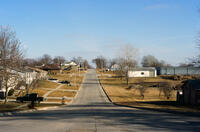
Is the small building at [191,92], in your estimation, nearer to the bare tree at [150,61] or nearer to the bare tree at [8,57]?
the bare tree at [8,57]

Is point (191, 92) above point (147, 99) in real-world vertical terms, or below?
above

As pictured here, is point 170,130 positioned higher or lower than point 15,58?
lower

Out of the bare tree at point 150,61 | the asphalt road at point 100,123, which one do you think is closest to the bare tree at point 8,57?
the asphalt road at point 100,123

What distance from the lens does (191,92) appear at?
28750mm

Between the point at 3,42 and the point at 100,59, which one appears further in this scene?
the point at 100,59

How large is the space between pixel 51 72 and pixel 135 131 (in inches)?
3955

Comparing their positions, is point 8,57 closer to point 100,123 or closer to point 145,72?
point 100,123

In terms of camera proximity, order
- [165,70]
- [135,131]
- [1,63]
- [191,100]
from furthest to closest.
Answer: [165,70] → [191,100] → [1,63] → [135,131]

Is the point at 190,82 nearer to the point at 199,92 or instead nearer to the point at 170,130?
the point at 199,92

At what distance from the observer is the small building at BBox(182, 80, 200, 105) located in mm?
27234

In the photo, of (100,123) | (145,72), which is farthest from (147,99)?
(145,72)

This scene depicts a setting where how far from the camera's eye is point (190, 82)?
29.2m

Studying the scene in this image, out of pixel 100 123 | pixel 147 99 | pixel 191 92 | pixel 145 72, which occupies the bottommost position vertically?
pixel 147 99

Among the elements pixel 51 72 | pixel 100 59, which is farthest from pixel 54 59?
pixel 51 72
